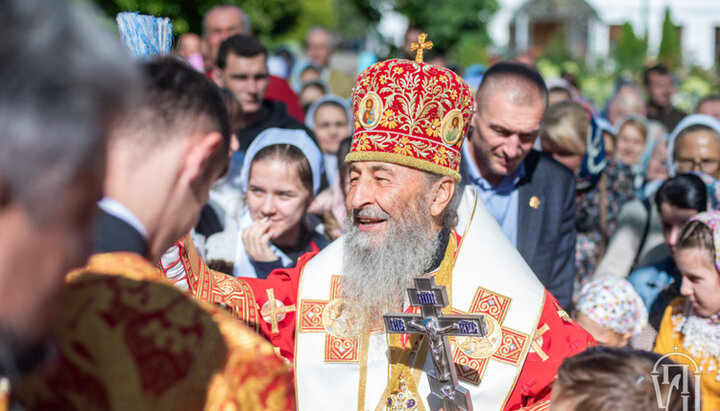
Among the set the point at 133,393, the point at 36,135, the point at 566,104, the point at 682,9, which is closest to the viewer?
the point at 36,135

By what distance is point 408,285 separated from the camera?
136 inches

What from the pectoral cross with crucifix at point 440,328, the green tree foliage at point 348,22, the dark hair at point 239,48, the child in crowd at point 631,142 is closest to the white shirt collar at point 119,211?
the pectoral cross with crucifix at point 440,328

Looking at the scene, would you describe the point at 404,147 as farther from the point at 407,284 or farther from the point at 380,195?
the point at 407,284

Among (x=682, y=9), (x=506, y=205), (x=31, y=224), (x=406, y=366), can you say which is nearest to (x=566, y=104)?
(x=506, y=205)

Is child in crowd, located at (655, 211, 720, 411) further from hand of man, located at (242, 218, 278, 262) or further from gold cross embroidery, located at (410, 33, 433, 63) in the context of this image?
Result: hand of man, located at (242, 218, 278, 262)

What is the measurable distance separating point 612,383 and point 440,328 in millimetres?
876

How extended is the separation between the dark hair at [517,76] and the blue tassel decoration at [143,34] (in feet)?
8.28

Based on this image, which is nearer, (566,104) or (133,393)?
→ (133,393)

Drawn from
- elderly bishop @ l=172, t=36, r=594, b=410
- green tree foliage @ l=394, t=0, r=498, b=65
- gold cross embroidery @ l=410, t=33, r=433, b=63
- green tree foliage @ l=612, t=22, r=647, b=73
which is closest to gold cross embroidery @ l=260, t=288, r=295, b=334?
elderly bishop @ l=172, t=36, r=594, b=410

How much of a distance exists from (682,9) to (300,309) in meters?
45.6

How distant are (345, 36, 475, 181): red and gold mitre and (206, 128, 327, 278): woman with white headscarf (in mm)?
966

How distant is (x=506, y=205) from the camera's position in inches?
194

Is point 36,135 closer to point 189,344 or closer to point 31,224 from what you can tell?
point 31,224

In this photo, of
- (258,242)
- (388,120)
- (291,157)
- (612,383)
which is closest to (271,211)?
(258,242)
